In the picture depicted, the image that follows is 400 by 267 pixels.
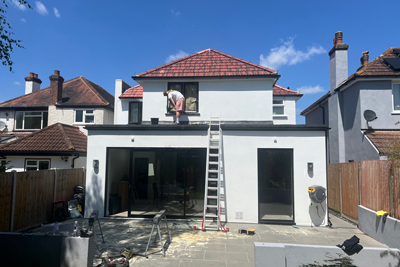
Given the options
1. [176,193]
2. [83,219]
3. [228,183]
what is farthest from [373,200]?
[83,219]

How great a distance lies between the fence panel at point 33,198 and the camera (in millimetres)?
7992

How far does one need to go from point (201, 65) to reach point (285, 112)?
8.52 m

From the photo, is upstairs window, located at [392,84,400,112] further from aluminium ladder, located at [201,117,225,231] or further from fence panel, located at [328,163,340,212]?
aluminium ladder, located at [201,117,225,231]

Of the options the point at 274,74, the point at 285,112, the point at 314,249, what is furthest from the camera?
the point at 285,112

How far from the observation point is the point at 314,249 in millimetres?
4172

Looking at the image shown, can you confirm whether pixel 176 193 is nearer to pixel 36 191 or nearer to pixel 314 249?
pixel 36 191

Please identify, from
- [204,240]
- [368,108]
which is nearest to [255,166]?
[204,240]

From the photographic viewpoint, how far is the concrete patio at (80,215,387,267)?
5766 mm

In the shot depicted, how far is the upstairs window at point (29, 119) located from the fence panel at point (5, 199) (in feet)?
44.9

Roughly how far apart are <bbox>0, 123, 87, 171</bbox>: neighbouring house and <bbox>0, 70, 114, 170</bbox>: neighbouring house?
357 cm

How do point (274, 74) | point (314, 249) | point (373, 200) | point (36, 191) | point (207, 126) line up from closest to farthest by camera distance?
point (314, 249) < point (373, 200) < point (36, 191) < point (207, 126) < point (274, 74)

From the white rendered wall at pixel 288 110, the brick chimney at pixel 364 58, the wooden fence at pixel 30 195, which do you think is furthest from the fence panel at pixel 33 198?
the brick chimney at pixel 364 58

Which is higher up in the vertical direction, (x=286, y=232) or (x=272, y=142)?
(x=272, y=142)

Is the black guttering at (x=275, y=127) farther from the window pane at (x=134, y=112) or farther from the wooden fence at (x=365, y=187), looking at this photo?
the window pane at (x=134, y=112)
